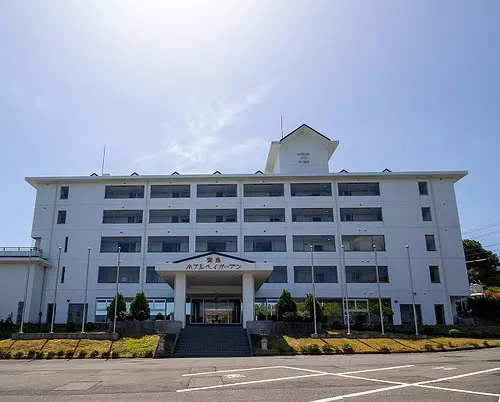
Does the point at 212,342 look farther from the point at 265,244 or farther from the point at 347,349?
the point at 265,244

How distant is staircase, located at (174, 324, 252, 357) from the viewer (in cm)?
2664

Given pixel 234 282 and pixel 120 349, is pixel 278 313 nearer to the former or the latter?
pixel 234 282

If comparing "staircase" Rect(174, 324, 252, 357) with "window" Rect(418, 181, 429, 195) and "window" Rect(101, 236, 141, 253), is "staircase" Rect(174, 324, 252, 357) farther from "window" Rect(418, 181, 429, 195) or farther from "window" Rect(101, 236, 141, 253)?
"window" Rect(418, 181, 429, 195)

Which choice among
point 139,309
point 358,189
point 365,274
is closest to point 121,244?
point 139,309

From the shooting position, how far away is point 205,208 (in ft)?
151

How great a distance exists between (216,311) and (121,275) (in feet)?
34.1

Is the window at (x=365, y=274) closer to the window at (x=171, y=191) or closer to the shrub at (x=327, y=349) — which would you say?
the shrub at (x=327, y=349)

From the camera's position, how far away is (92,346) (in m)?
26.8

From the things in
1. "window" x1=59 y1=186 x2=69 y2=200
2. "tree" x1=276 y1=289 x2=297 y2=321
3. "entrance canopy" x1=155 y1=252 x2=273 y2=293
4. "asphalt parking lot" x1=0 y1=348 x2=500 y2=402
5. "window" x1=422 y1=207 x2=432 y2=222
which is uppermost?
"window" x1=59 y1=186 x2=69 y2=200

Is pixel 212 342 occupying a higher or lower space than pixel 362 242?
lower

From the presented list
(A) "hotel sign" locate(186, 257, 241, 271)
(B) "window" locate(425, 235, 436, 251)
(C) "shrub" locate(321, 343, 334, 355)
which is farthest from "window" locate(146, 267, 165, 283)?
(B) "window" locate(425, 235, 436, 251)

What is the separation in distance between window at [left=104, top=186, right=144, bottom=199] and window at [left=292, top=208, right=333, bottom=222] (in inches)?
674

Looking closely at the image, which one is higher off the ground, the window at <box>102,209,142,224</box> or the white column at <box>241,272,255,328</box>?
the window at <box>102,209,142,224</box>

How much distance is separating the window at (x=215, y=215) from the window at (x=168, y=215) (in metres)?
1.42
